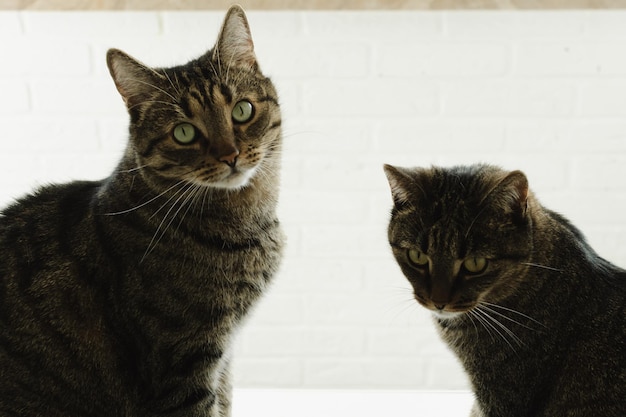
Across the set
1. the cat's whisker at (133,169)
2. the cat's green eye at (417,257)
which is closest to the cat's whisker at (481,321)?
the cat's green eye at (417,257)

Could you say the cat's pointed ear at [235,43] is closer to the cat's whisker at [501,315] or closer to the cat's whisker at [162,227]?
the cat's whisker at [162,227]

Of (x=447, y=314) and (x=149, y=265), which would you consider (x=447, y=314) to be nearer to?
(x=447, y=314)

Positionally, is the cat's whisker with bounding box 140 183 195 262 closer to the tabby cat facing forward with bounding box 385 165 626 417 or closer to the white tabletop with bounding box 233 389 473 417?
the tabby cat facing forward with bounding box 385 165 626 417

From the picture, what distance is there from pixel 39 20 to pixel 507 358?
1.19 m

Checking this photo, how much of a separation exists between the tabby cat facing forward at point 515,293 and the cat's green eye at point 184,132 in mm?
322

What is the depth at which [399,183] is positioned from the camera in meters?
1.08

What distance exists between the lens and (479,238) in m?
1.01

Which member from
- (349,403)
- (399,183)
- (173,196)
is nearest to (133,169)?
→ (173,196)

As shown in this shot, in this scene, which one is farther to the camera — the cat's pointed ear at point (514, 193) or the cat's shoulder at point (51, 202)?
the cat's shoulder at point (51, 202)

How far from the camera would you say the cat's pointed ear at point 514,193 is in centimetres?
97

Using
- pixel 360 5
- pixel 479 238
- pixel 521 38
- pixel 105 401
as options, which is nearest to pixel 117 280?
pixel 105 401

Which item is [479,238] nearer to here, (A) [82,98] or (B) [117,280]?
(B) [117,280]

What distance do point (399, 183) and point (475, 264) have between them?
180mm

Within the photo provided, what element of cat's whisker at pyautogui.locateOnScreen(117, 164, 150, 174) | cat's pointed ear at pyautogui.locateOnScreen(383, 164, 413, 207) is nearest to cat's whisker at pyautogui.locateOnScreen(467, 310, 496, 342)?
cat's pointed ear at pyautogui.locateOnScreen(383, 164, 413, 207)
